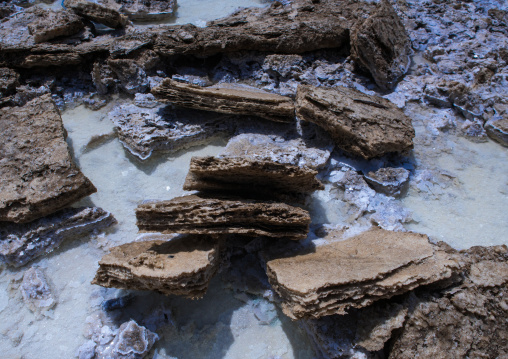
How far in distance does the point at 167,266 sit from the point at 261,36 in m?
2.69

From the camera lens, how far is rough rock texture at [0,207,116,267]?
265 centimetres

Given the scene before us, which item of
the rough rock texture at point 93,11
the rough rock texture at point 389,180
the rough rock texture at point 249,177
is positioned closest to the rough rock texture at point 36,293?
the rough rock texture at point 249,177

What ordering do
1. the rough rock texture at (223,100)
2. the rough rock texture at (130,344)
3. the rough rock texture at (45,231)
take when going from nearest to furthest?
the rough rock texture at (130,344)
the rough rock texture at (45,231)
the rough rock texture at (223,100)

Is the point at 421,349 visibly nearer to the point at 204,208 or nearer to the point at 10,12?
the point at 204,208

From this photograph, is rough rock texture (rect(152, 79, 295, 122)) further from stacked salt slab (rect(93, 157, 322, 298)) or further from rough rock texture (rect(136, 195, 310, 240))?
rough rock texture (rect(136, 195, 310, 240))

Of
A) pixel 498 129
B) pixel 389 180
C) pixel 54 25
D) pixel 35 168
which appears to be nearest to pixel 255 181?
pixel 389 180

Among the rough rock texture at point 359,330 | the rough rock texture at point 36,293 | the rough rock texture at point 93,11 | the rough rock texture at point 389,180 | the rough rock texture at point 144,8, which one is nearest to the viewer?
the rough rock texture at point 359,330

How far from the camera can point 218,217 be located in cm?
212

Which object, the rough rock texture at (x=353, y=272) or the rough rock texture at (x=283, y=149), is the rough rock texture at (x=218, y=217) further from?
the rough rock texture at (x=283, y=149)

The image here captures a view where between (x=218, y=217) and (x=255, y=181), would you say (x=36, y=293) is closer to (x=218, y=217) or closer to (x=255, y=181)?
(x=218, y=217)

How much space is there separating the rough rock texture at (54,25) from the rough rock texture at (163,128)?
1194 mm

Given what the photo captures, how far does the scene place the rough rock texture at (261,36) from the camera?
12.3ft

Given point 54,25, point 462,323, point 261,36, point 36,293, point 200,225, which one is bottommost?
point 36,293

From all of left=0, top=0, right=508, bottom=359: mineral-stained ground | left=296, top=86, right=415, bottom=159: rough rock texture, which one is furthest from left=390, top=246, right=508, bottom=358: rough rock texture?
left=296, top=86, right=415, bottom=159: rough rock texture
